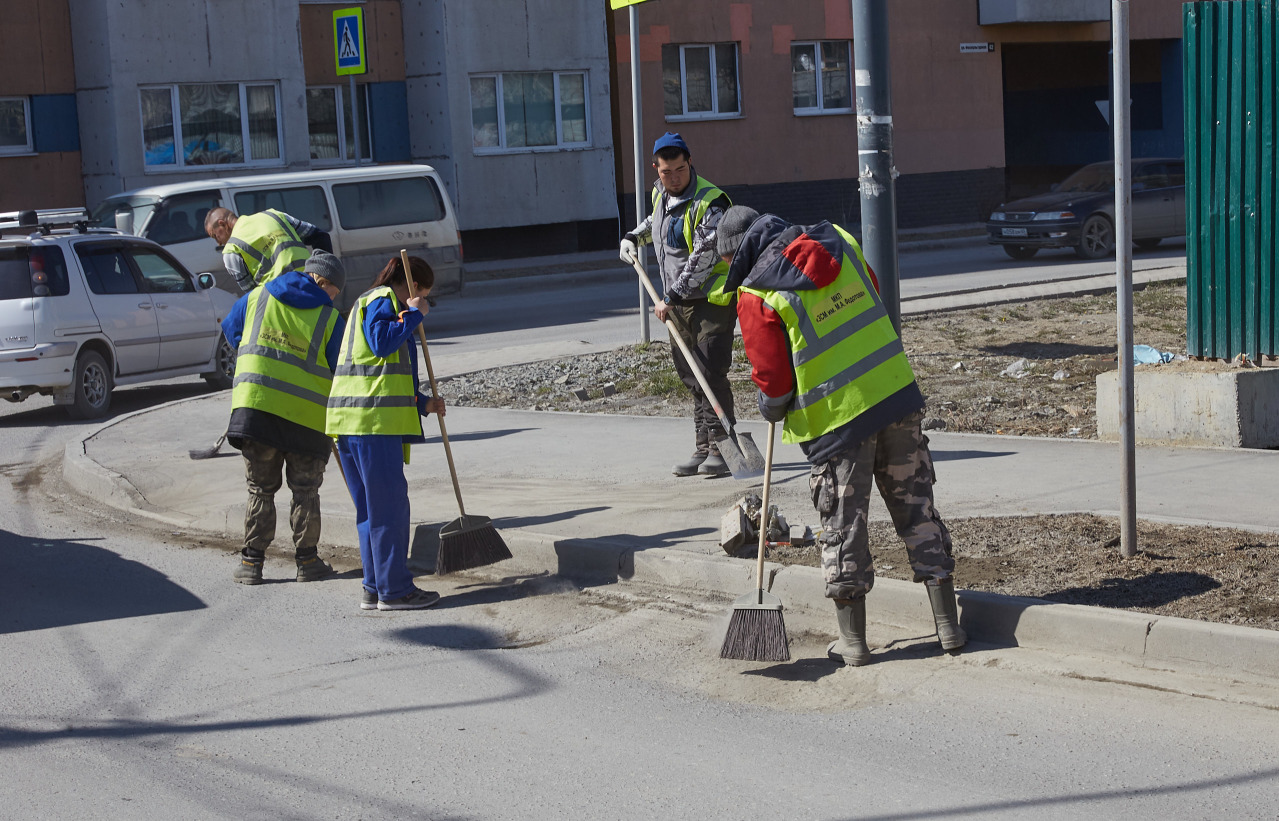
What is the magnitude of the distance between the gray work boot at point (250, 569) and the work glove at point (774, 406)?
10.4ft

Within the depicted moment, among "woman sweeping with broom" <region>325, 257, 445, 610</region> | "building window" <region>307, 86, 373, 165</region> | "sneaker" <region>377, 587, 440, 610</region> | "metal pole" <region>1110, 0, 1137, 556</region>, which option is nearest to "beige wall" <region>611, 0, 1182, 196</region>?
"building window" <region>307, 86, 373, 165</region>

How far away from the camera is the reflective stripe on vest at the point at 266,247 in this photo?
10117 millimetres

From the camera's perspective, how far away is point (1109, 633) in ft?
17.9

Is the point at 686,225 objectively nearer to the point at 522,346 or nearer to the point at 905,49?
the point at 522,346

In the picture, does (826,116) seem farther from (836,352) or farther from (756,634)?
(756,634)

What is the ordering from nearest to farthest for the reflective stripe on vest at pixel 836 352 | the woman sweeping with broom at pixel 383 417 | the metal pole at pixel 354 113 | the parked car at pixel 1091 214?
the reflective stripe on vest at pixel 836 352, the woman sweeping with broom at pixel 383 417, the parked car at pixel 1091 214, the metal pole at pixel 354 113

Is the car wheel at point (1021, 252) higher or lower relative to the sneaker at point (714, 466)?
higher

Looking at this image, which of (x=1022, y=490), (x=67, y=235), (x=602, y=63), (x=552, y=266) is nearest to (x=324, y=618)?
(x=1022, y=490)

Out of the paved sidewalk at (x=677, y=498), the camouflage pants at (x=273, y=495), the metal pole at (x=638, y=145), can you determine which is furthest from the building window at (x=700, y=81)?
the camouflage pants at (x=273, y=495)

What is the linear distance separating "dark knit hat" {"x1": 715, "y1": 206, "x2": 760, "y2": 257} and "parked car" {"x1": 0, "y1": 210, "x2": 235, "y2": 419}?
8282 millimetres

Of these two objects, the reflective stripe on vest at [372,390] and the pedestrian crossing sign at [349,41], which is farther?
the pedestrian crossing sign at [349,41]

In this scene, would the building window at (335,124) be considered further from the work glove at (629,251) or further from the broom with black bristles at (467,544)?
the broom with black bristles at (467,544)

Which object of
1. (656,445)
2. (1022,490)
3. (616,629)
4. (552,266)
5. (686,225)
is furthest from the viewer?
(552,266)

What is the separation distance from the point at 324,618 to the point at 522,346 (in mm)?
9527
